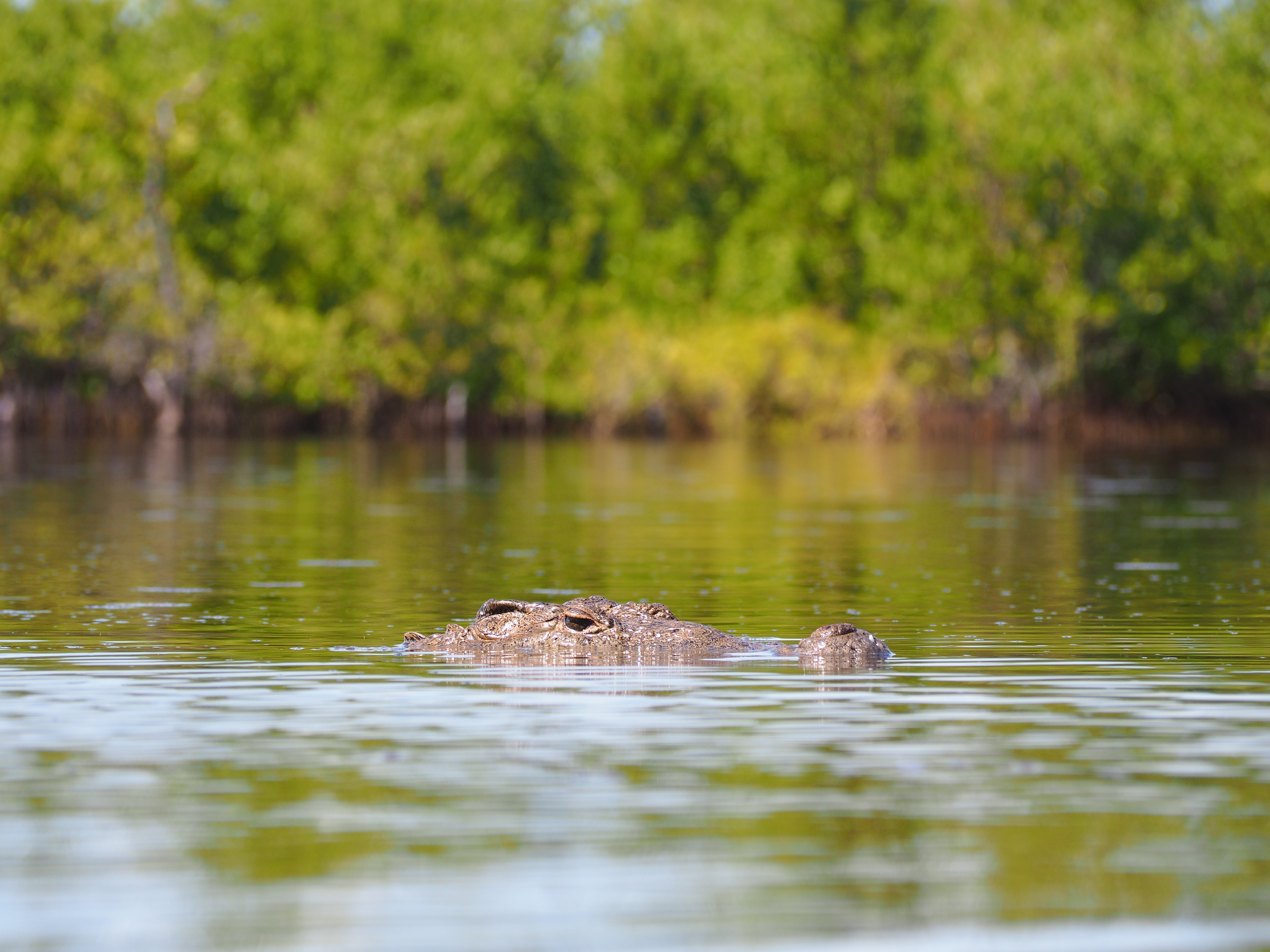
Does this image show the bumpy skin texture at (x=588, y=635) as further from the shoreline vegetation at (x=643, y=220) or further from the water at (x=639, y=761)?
the shoreline vegetation at (x=643, y=220)

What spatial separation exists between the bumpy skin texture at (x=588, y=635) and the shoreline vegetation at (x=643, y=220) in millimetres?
66950

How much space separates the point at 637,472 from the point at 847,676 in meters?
42.3

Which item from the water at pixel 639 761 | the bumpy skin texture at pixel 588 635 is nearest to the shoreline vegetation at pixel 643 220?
the water at pixel 639 761

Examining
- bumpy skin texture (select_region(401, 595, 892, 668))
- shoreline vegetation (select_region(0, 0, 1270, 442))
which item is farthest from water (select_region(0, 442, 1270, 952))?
shoreline vegetation (select_region(0, 0, 1270, 442))

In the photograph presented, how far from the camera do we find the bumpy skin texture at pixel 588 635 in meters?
17.6

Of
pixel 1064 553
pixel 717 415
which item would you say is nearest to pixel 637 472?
pixel 1064 553

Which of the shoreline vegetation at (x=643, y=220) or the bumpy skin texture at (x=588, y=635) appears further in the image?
the shoreline vegetation at (x=643, y=220)

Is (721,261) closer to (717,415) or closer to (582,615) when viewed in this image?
(717,415)

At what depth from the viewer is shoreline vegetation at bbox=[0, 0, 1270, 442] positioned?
84.9m

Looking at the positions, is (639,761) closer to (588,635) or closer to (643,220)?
(588,635)

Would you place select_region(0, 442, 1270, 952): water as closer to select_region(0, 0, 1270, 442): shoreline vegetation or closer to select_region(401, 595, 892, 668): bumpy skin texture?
select_region(401, 595, 892, 668): bumpy skin texture

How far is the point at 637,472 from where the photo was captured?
5828cm

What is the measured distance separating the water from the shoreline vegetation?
57198 millimetres

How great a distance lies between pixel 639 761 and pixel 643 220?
94.0 meters
